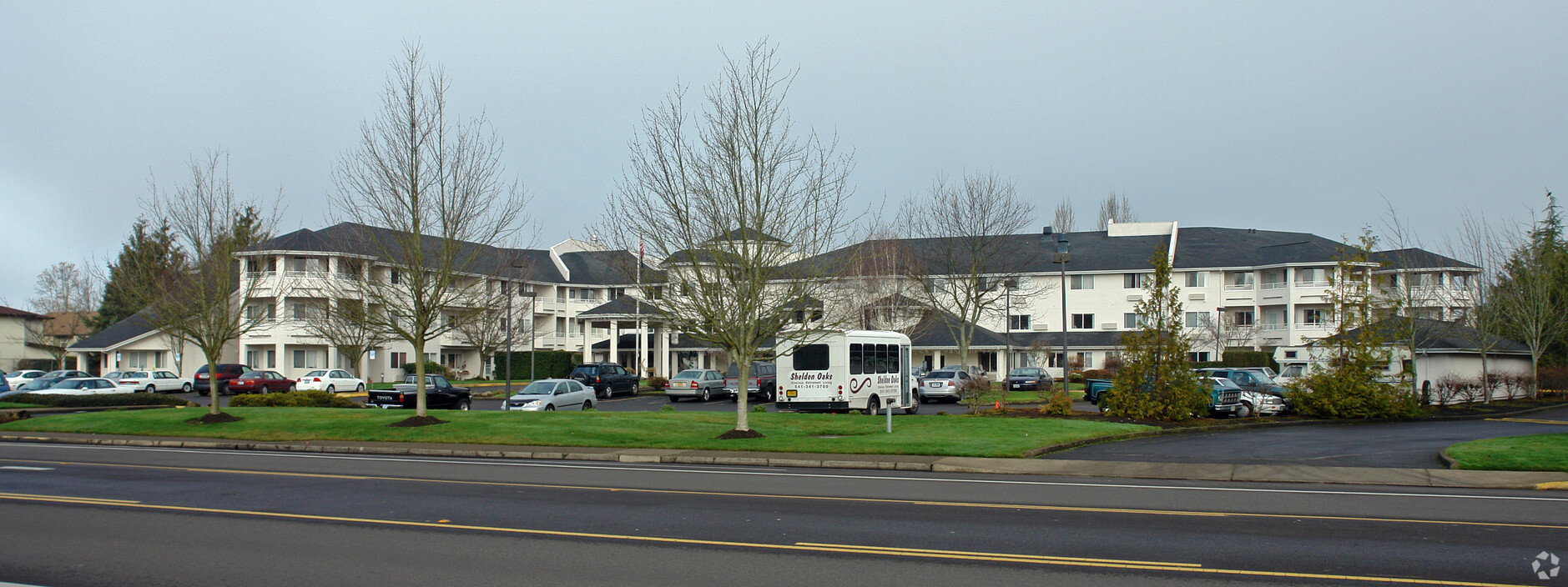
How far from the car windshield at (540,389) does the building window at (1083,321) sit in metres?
43.8

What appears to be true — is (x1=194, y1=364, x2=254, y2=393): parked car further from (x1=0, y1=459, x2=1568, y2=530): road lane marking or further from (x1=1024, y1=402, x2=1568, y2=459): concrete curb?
(x1=1024, y1=402, x2=1568, y2=459): concrete curb

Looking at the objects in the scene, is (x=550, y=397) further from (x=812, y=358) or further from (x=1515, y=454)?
(x=1515, y=454)

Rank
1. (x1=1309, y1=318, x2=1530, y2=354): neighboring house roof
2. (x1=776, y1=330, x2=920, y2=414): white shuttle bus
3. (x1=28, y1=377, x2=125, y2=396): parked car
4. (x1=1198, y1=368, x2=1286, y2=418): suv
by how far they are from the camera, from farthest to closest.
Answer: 1. (x1=28, y1=377, x2=125, y2=396): parked car
2. (x1=1309, y1=318, x2=1530, y2=354): neighboring house roof
3. (x1=1198, y1=368, x2=1286, y2=418): suv
4. (x1=776, y1=330, x2=920, y2=414): white shuttle bus

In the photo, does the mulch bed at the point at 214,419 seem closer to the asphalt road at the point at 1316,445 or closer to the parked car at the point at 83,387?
the parked car at the point at 83,387

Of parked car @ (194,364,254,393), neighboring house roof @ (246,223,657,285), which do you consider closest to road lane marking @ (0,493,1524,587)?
neighboring house roof @ (246,223,657,285)

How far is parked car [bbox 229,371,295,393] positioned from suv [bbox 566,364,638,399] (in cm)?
1516

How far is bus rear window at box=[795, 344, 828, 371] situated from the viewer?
29.7 meters

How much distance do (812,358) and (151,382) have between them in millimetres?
40455

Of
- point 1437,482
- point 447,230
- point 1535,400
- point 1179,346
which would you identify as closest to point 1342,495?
point 1437,482

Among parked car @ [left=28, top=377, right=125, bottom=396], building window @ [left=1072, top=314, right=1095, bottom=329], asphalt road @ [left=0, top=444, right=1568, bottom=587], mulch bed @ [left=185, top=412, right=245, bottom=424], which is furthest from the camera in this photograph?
building window @ [left=1072, top=314, right=1095, bottom=329]

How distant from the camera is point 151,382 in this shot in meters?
51.4

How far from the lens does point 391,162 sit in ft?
80.3

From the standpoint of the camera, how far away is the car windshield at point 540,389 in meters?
33.0

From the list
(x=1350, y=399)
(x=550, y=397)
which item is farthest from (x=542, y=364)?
(x=1350, y=399)
